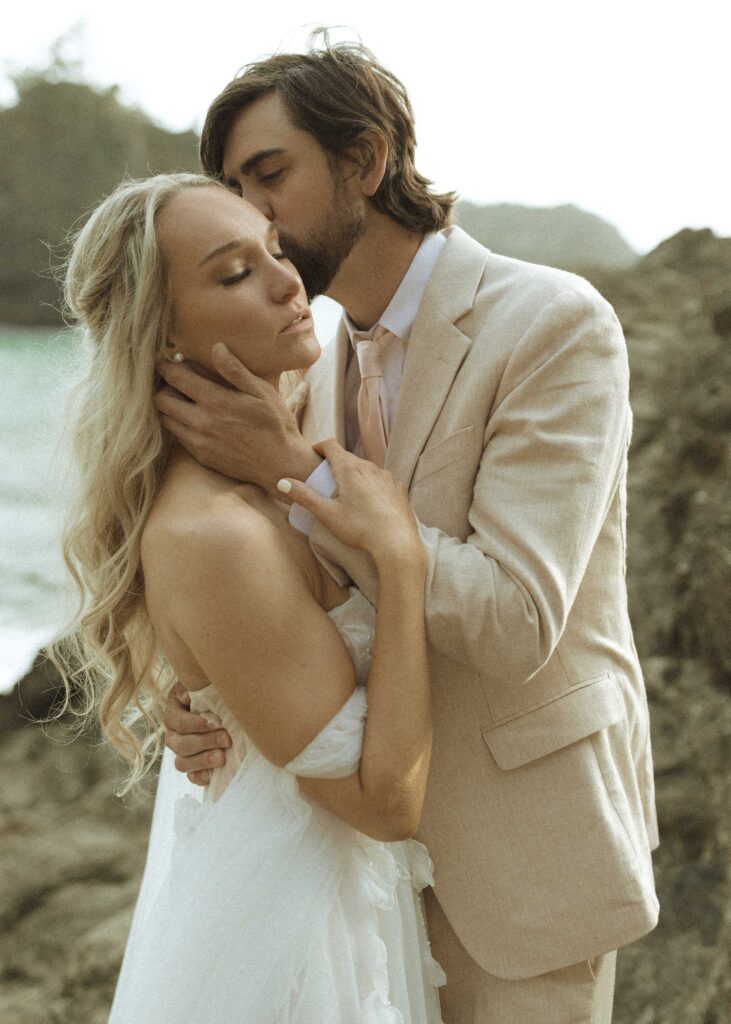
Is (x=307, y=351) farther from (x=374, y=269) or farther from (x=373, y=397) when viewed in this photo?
(x=374, y=269)

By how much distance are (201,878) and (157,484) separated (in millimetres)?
736

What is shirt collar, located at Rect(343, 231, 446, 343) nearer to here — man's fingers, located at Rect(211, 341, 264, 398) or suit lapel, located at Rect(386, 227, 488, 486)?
suit lapel, located at Rect(386, 227, 488, 486)

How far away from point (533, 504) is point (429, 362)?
0.42 m

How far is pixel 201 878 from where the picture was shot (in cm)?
190

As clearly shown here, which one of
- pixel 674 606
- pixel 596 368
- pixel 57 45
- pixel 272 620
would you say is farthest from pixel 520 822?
pixel 57 45

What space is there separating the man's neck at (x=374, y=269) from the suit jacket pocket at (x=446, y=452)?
1.88 ft

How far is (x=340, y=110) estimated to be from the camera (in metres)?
2.46

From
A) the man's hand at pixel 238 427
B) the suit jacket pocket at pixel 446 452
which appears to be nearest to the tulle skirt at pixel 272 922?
the man's hand at pixel 238 427

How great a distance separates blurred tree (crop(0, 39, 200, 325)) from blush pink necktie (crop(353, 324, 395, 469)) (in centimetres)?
389

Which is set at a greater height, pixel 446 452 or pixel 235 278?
pixel 235 278

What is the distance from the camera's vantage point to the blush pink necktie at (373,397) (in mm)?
2240

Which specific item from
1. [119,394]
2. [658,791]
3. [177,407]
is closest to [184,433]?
[177,407]

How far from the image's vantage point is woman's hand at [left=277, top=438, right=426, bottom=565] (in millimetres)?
1814

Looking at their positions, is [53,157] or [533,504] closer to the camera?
[533,504]
